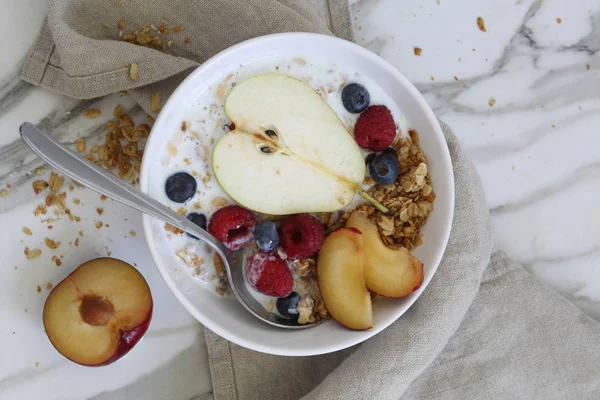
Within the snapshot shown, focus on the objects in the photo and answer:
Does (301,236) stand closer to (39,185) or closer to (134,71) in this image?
(134,71)

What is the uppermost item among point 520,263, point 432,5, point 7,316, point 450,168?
point 432,5

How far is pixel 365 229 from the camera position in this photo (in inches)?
35.2

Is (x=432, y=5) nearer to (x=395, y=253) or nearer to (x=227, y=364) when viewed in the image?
(x=395, y=253)

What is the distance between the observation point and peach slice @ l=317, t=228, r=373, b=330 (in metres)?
0.87

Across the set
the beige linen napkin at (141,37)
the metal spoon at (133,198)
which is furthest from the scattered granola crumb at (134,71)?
the metal spoon at (133,198)

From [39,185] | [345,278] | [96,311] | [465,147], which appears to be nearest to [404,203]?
[345,278]

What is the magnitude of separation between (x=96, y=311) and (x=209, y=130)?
1.18ft

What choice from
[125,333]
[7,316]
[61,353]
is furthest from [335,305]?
[7,316]

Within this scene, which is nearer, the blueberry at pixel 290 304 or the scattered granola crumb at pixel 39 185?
the blueberry at pixel 290 304

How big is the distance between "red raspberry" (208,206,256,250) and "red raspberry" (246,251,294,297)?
37 mm

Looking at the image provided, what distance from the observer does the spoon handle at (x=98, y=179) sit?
0.75m

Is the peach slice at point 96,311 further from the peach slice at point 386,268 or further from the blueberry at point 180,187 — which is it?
the peach slice at point 386,268

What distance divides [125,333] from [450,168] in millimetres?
611

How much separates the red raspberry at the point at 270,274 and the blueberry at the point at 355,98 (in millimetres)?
263
